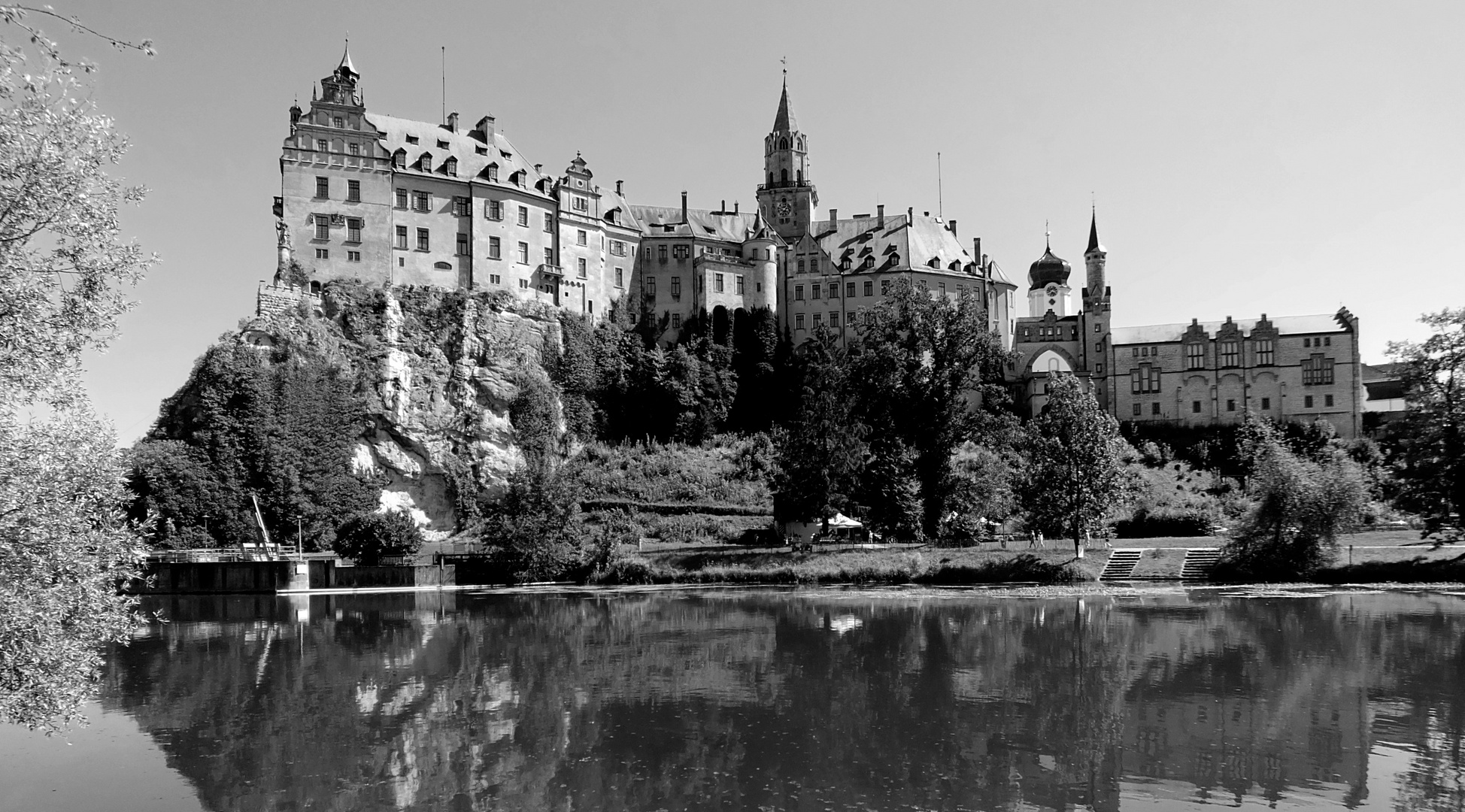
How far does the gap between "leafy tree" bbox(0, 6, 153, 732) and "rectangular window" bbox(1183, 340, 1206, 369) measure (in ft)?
259

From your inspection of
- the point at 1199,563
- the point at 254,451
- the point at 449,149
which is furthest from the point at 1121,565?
the point at 449,149

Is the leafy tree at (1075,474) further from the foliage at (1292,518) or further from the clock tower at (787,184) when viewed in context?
the clock tower at (787,184)

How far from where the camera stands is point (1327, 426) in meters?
73.1

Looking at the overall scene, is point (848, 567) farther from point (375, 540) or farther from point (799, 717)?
point (799, 717)

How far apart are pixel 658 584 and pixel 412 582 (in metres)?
12.8

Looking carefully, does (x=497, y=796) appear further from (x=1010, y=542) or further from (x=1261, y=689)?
(x=1010, y=542)

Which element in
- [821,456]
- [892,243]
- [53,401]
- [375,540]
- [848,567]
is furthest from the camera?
[892,243]

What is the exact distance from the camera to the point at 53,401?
1204 centimetres

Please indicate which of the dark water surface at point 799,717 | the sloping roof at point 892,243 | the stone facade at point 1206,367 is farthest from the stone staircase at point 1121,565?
the sloping roof at point 892,243

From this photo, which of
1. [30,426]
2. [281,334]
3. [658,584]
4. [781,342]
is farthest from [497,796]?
[781,342]

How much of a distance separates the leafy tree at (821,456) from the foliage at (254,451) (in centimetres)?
2626

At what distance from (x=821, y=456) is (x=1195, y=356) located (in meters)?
43.4

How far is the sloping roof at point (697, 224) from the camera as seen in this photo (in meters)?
85.9

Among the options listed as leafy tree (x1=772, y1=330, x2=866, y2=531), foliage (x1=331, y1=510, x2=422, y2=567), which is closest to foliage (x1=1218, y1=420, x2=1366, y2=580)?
leafy tree (x1=772, y1=330, x2=866, y2=531)
